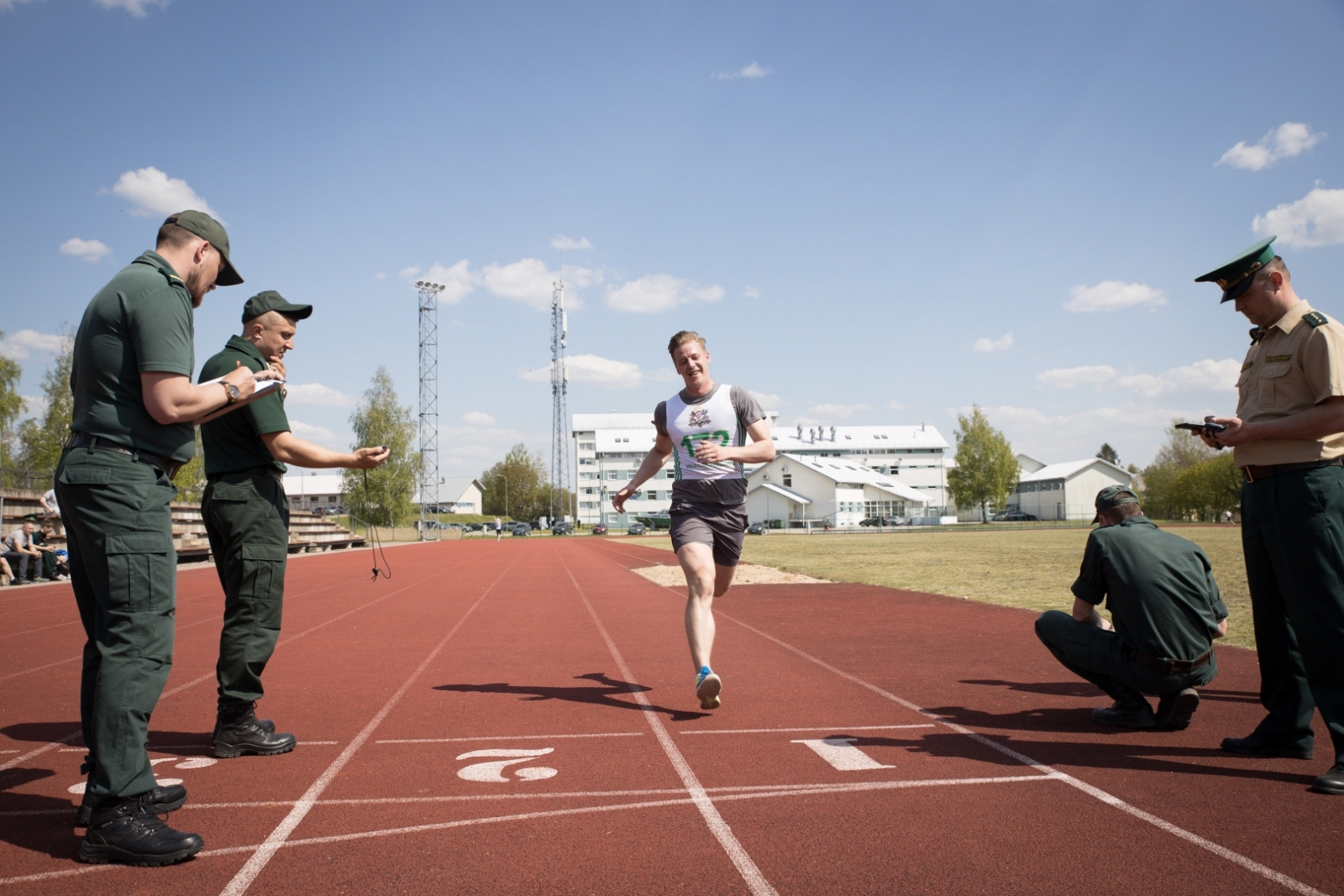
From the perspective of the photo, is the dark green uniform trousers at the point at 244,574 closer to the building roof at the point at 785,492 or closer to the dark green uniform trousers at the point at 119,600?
the dark green uniform trousers at the point at 119,600

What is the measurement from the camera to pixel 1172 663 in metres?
4.33

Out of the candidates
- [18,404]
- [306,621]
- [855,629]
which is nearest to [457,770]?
[855,629]

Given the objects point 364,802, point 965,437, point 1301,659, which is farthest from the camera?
point 965,437

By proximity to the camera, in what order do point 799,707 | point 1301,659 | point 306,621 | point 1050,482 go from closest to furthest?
point 1301,659
point 799,707
point 306,621
point 1050,482

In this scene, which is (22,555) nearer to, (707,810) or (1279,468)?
(707,810)

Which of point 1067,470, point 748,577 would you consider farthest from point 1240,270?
point 1067,470

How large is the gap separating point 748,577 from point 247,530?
1353 cm

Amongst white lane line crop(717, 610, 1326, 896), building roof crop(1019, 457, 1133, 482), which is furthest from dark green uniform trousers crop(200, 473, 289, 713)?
building roof crop(1019, 457, 1133, 482)

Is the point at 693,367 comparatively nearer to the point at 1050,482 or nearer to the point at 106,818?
the point at 106,818

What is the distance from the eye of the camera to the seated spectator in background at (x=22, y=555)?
16.8 metres

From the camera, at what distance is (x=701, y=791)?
3682 mm

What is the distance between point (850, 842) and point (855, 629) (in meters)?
6.25

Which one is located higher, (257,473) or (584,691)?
(257,473)

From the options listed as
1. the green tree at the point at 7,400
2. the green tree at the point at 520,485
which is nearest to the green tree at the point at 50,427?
the green tree at the point at 7,400
